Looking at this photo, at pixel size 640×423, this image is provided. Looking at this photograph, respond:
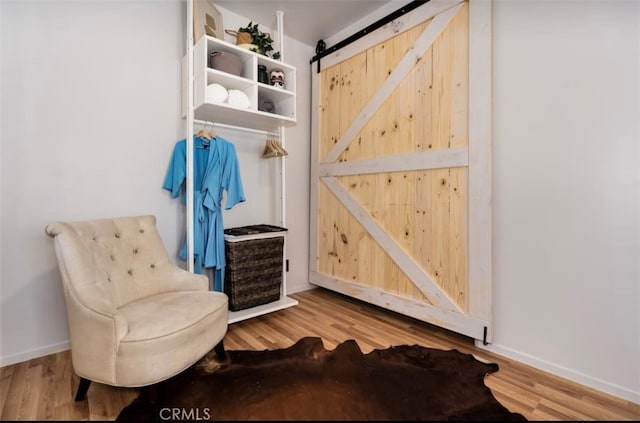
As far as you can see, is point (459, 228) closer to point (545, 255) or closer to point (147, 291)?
point (545, 255)

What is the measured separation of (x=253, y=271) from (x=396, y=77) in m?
1.96

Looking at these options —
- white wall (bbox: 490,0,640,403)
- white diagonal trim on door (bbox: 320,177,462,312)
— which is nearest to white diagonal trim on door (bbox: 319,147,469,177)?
white diagonal trim on door (bbox: 320,177,462,312)

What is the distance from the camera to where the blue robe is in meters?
2.24

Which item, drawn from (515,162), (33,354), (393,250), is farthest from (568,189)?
(33,354)

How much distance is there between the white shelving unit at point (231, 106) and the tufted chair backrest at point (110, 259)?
0.31 m

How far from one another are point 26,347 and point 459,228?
9.40 feet

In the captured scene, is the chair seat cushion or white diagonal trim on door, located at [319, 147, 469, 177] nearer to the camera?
the chair seat cushion

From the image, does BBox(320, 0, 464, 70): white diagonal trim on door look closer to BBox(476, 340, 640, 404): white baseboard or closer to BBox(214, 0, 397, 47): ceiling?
BBox(214, 0, 397, 47): ceiling

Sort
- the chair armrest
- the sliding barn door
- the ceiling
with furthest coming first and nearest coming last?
the ceiling
the sliding barn door
the chair armrest

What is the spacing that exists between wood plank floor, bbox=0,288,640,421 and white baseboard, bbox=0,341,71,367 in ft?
0.11

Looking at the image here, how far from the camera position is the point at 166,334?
4.50ft

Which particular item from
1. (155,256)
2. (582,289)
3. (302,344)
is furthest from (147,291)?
(582,289)

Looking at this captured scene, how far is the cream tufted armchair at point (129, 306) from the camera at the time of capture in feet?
4.35

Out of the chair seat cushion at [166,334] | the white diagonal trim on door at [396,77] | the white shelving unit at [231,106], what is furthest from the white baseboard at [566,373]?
the white diagonal trim on door at [396,77]
